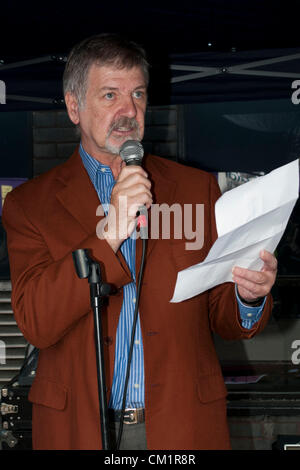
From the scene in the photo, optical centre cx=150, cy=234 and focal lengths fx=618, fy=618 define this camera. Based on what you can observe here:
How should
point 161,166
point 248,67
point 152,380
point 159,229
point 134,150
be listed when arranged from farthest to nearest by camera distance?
point 248,67, point 161,166, point 159,229, point 152,380, point 134,150

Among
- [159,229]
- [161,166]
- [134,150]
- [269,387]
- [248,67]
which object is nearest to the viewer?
[134,150]

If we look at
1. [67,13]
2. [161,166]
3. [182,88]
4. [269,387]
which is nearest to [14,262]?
[161,166]

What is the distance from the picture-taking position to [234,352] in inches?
147

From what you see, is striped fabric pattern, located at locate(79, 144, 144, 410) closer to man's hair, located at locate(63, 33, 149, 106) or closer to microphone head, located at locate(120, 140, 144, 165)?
microphone head, located at locate(120, 140, 144, 165)

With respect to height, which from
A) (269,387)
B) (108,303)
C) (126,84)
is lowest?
(269,387)

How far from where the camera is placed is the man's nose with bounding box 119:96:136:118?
1604 mm

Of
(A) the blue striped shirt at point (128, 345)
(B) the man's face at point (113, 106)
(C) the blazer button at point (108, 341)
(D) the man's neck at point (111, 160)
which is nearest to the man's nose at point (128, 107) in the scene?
(B) the man's face at point (113, 106)

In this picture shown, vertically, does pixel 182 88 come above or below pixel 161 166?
above

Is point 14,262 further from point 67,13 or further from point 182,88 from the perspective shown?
point 182,88

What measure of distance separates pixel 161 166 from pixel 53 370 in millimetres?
655

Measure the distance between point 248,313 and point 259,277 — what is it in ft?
0.72

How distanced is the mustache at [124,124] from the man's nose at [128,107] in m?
0.01

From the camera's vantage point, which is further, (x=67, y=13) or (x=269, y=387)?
(x=269, y=387)

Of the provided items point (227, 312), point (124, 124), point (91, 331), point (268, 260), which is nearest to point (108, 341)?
point (91, 331)
